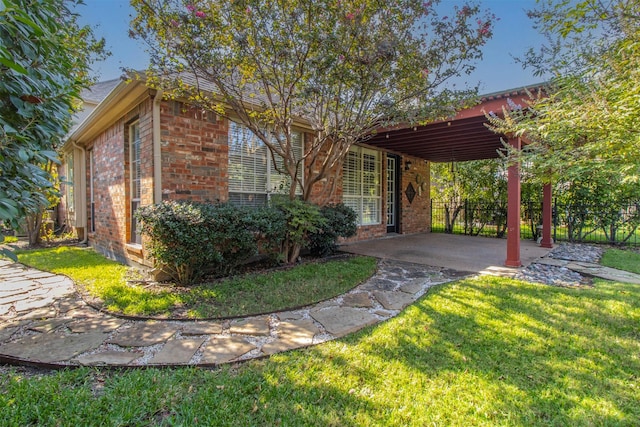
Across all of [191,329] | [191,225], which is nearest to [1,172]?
[191,329]

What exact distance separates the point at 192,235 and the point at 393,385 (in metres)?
3.09

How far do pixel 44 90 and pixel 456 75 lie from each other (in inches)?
213

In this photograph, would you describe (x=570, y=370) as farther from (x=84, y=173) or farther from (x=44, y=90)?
(x=84, y=173)

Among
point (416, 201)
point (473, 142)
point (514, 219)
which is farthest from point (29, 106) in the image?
point (416, 201)

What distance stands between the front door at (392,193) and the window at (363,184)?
749 mm

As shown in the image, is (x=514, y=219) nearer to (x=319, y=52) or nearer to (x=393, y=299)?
(x=393, y=299)

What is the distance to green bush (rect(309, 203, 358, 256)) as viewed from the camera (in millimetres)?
6137

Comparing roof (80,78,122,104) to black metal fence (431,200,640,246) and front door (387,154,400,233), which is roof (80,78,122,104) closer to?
front door (387,154,400,233)

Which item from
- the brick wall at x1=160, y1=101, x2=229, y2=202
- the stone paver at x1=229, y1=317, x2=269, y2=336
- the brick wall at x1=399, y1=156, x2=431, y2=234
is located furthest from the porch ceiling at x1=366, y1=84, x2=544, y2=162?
the stone paver at x1=229, y1=317, x2=269, y2=336

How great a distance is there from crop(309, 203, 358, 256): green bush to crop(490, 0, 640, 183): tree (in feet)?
11.3

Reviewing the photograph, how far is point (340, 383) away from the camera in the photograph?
2.12m

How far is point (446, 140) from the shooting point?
26.6 ft

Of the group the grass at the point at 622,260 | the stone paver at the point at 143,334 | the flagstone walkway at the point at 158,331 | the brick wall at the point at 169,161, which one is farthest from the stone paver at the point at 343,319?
the grass at the point at 622,260

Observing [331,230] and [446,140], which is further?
[446,140]
